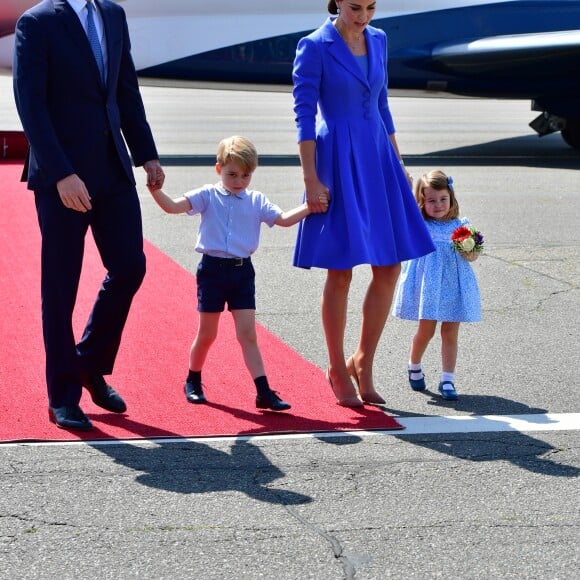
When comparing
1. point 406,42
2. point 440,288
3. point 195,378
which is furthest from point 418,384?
point 406,42

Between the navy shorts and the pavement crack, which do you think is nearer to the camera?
the pavement crack

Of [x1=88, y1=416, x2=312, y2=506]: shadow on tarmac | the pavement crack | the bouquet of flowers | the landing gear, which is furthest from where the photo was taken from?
the landing gear

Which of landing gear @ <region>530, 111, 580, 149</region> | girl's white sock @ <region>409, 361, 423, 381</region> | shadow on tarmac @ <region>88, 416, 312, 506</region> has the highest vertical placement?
landing gear @ <region>530, 111, 580, 149</region>

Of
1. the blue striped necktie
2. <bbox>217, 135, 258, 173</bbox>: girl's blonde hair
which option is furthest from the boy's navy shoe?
the blue striped necktie

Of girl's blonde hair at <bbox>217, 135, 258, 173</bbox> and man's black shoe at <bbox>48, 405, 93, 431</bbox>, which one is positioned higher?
girl's blonde hair at <bbox>217, 135, 258, 173</bbox>

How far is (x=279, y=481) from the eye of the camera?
4.40 meters

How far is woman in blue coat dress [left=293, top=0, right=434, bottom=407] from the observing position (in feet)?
17.0

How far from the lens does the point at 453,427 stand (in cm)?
515

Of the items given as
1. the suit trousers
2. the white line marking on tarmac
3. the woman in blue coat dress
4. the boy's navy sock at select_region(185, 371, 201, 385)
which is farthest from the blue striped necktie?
the white line marking on tarmac

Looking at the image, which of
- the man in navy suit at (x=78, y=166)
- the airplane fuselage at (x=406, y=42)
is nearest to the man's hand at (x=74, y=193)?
the man in navy suit at (x=78, y=166)

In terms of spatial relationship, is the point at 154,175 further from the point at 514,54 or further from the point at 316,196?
the point at 514,54

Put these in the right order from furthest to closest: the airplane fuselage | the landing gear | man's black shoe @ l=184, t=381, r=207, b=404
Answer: the landing gear
the airplane fuselage
man's black shoe @ l=184, t=381, r=207, b=404

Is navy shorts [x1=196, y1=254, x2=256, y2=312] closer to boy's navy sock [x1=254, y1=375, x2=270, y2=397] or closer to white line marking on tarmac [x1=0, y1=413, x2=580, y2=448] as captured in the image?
boy's navy sock [x1=254, y1=375, x2=270, y2=397]

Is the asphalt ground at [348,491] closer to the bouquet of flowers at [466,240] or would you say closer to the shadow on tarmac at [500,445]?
the shadow on tarmac at [500,445]
